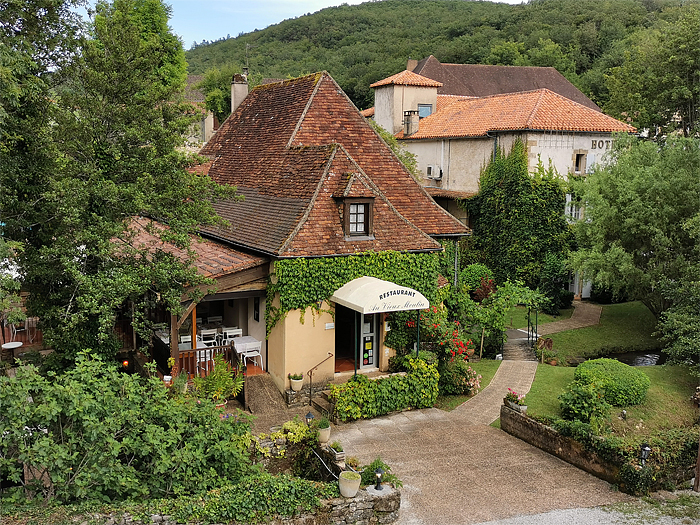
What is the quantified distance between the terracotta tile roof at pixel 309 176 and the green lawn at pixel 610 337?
25.3ft

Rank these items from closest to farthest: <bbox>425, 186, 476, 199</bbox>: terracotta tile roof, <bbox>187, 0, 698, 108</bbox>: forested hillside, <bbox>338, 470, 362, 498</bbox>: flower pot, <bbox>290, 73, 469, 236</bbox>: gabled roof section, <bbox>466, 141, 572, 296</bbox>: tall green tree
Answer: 1. <bbox>338, 470, 362, 498</bbox>: flower pot
2. <bbox>290, 73, 469, 236</bbox>: gabled roof section
3. <bbox>466, 141, 572, 296</bbox>: tall green tree
4. <bbox>425, 186, 476, 199</bbox>: terracotta tile roof
5. <bbox>187, 0, 698, 108</bbox>: forested hillside

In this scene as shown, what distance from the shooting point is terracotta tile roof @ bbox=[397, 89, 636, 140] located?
2953 cm

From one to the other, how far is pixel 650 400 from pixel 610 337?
8947 millimetres

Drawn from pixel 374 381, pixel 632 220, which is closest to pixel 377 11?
pixel 632 220

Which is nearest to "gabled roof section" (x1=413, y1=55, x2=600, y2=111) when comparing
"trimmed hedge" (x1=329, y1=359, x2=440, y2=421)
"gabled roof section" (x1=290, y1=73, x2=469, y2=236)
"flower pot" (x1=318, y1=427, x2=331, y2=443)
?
"gabled roof section" (x1=290, y1=73, x2=469, y2=236)

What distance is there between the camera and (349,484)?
10336 millimetres

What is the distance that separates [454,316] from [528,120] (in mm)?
13442

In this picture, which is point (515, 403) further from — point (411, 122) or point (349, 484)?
point (411, 122)

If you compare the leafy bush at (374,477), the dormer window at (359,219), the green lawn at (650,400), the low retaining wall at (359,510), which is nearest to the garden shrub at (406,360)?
the green lawn at (650,400)

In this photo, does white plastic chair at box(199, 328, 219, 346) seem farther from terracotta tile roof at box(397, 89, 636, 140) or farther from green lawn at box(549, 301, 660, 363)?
terracotta tile roof at box(397, 89, 636, 140)

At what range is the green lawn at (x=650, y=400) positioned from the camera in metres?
15.3

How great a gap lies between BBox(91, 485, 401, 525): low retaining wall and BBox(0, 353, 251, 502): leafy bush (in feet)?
4.87

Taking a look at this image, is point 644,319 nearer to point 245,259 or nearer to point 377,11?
point 245,259

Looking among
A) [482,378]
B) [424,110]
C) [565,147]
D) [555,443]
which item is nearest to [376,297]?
[555,443]
